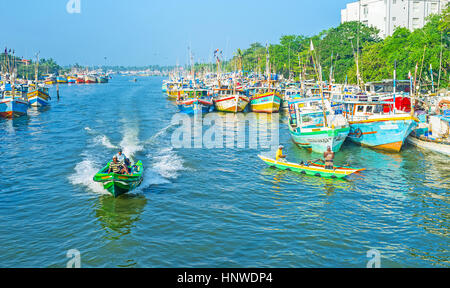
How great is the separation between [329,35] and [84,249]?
7622 cm

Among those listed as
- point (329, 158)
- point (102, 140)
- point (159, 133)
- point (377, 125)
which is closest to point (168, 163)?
point (329, 158)

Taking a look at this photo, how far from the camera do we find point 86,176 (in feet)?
83.7

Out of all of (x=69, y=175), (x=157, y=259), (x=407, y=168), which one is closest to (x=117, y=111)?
(x=69, y=175)

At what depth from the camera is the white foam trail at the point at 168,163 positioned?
25995mm

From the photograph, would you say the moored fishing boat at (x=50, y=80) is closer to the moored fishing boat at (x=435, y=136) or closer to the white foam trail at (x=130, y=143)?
the white foam trail at (x=130, y=143)

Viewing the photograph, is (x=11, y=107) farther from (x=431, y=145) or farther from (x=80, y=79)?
(x=80, y=79)

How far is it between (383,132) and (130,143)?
21404 mm

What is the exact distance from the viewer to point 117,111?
61812 mm

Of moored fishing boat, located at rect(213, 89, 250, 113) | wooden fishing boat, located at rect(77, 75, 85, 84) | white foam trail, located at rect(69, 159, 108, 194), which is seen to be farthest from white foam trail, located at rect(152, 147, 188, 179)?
wooden fishing boat, located at rect(77, 75, 85, 84)

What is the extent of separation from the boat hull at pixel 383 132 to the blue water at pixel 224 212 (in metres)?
1.05

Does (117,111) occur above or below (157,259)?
above

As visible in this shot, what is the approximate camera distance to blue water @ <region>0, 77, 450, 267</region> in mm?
15148
